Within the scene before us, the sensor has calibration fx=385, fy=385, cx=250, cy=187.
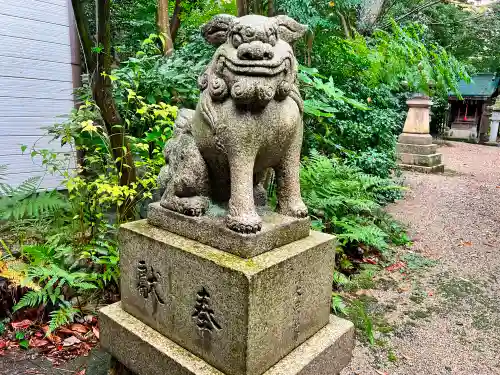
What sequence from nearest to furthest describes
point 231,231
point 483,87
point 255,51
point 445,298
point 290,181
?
point 255,51 → point 231,231 → point 290,181 → point 445,298 → point 483,87

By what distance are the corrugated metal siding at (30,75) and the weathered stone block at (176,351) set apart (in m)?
2.88

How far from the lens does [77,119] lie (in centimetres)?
358

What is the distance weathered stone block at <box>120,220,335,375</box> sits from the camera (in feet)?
5.56

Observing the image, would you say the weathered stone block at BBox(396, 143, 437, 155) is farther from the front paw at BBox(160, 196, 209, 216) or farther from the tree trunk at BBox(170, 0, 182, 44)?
the front paw at BBox(160, 196, 209, 216)

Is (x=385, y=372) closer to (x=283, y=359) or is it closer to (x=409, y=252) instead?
(x=283, y=359)

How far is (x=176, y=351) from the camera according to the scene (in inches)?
78.5

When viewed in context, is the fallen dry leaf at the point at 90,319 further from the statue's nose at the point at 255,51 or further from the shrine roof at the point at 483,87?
the shrine roof at the point at 483,87

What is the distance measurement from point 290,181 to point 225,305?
2.36 ft

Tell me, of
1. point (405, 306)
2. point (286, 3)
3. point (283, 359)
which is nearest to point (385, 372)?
point (405, 306)

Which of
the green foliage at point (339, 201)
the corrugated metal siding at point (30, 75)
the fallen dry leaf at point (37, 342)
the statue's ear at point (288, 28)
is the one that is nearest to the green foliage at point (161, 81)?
the corrugated metal siding at point (30, 75)

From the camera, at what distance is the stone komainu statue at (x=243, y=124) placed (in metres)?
1.71

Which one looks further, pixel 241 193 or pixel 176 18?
pixel 176 18

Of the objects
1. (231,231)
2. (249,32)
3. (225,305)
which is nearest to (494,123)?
(249,32)

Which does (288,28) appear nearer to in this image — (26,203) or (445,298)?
(26,203)
